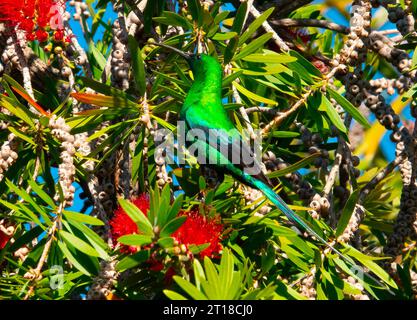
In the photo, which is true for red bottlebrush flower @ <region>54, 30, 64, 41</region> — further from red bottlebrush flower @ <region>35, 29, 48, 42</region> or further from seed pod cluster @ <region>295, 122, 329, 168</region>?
seed pod cluster @ <region>295, 122, 329, 168</region>

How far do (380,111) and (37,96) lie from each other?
114 centimetres

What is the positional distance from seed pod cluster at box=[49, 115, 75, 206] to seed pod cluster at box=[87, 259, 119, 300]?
18cm

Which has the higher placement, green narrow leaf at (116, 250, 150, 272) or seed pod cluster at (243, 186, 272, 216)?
seed pod cluster at (243, 186, 272, 216)

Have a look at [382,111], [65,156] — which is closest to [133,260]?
[65,156]

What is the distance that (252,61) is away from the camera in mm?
2443

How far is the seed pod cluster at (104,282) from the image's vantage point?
208 centimetres

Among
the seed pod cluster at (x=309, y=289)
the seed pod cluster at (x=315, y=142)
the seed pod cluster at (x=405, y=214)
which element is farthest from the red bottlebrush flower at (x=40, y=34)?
the seed pod cluster at (x=405, y=214)

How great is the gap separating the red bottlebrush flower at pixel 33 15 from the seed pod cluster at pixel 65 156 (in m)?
0.39

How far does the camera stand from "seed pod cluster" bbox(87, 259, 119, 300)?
2.08m

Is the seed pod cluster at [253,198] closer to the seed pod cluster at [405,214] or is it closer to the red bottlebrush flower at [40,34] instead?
the seed pod cluster at [405,214]

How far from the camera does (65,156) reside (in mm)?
2139

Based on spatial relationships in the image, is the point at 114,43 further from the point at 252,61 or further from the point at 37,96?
the point at 252,61

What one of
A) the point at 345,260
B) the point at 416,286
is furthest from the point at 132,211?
the point at 416,286

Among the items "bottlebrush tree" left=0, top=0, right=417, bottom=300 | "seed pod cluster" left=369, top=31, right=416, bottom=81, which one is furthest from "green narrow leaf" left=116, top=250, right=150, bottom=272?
"seed pod cluster" left=369, top=31, right=416, bottom=81
